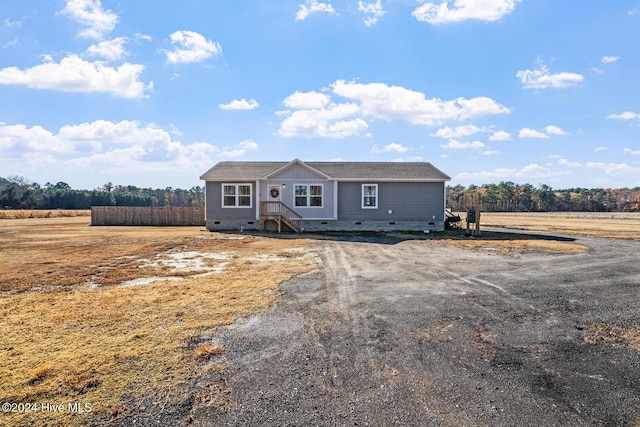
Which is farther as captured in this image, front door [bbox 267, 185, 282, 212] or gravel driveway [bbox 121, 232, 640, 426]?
front door [bbox 267, 185, 282, 212]

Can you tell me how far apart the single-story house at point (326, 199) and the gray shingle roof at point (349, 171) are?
6 centimetres

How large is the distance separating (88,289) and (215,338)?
4040mm

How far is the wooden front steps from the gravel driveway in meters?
12.4

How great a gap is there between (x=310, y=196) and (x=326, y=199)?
3.10 feet

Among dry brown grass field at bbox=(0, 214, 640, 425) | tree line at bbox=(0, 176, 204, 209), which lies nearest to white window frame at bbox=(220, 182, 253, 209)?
dry brown grass field at bbox=(0, 214, 640, 425)

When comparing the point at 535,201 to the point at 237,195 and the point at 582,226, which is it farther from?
the point at 237,195

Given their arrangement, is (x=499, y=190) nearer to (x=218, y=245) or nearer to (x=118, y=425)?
(x=218, y=245)

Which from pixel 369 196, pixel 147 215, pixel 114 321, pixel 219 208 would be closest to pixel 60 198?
pixel 147 215

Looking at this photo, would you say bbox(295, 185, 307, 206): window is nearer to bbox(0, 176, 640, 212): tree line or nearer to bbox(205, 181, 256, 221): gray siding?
bbox(205, 181, 256, 221): gray siding

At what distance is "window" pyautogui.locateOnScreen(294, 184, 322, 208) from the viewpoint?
21.2m

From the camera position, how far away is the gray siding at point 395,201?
2134 cm

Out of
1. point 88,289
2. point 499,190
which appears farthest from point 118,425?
point 499,190

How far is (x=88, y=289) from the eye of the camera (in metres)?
7.12

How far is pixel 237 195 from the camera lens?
70.8 ft
